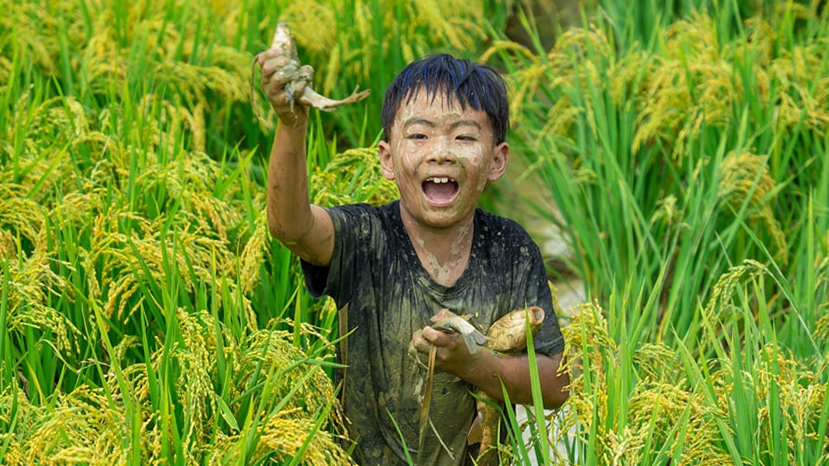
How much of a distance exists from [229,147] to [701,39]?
166 cm

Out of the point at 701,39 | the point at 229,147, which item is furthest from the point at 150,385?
the point at 701,39

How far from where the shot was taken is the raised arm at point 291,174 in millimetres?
1950

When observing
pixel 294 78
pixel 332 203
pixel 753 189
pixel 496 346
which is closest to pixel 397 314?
pixel 496 346

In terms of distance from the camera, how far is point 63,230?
2691 mm

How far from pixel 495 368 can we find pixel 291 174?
0.52 m

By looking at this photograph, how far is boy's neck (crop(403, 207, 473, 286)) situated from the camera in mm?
2328

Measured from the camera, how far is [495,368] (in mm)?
2211

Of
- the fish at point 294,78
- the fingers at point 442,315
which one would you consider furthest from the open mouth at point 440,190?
the fish at point 294,78

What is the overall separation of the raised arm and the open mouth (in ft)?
0.65

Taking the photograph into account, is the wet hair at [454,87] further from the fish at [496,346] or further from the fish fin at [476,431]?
the fish fin at [476,431]

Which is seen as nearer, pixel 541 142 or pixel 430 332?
pixel 430 332

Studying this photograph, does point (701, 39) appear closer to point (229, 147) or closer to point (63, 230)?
point (229, 147)

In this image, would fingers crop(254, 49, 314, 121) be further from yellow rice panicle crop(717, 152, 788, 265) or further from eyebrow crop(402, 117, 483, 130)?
yellow rice panicle crop(717, 152, 788, 265)

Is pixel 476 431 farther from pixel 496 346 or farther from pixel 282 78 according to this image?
pixel 282 78
